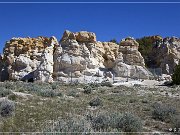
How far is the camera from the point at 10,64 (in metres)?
45.8

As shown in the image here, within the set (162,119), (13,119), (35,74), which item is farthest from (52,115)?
(35,74)

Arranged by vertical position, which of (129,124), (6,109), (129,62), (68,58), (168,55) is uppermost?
(168,55)

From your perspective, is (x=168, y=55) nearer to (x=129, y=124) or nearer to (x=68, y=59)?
(x=68, y=59)

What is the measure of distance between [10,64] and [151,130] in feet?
127

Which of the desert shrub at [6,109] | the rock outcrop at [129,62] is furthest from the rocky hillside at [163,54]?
the desert shrub at [6,109]

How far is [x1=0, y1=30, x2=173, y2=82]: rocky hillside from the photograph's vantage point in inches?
1676

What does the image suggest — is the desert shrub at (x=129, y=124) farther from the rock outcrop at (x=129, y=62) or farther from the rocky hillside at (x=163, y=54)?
the rocky hillside at (x=163, y=54)

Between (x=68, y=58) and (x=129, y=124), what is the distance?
34.7 meters

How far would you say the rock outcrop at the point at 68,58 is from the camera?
1676 inches

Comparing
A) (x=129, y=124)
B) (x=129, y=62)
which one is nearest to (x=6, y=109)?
(x=129, y=124)

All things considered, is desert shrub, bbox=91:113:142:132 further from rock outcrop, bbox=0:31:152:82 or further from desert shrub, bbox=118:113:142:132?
rock outcrop, bbox=0:31:152:82

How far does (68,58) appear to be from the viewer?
4272 centimetres

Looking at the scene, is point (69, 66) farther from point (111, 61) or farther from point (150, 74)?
point (150, 74)

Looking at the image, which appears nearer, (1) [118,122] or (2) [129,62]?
(1) [118,122]
